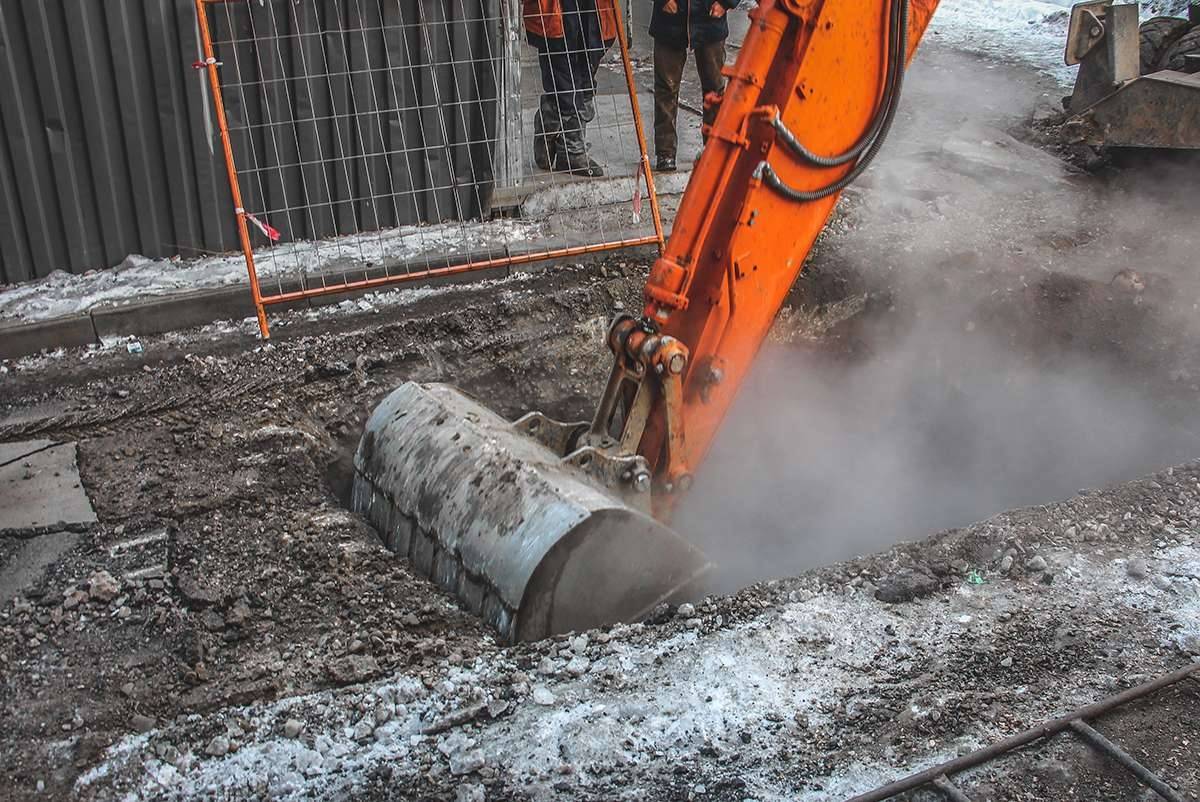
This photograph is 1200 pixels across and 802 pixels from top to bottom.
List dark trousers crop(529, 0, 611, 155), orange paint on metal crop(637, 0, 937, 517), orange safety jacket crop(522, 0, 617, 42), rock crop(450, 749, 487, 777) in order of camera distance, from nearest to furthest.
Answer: rock crop(450, 749, 487, 777), orange paint on metal crop(637, 0, 937, 517), orange safety jacket crop(522, 0, 617, 42), dark trousers crop(529, 0, 611, 155)

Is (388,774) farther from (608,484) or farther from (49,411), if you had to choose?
(49,411)

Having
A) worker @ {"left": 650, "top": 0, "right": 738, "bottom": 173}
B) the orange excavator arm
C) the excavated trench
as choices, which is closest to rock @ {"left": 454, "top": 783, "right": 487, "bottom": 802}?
the orange excavator arm

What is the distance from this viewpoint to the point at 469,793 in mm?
3240

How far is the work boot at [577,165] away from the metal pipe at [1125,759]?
5.46 metres

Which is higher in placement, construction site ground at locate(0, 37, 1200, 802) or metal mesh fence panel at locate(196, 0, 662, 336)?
metal mesh fence panel at locate(196, 0, 662, 336)

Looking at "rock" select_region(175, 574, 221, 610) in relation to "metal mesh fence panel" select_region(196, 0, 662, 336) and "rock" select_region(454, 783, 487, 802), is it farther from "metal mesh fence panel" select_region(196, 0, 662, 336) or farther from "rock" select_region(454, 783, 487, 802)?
"metal mesh fence panel" select_region(196, 0, 662, 336)

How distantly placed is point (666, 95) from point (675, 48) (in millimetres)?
343

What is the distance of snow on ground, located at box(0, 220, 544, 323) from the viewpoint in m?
6.42

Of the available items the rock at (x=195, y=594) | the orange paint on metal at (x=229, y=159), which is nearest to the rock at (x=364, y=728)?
the rock at (x=195, y=594)

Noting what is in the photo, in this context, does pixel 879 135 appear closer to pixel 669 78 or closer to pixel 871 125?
pixel 871 125

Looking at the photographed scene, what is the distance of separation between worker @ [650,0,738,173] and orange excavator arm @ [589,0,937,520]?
3.99 meters

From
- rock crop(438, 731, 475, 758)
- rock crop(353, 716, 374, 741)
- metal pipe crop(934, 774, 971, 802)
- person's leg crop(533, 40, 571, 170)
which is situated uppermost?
person's leg crop(533, 40, 571, 170)

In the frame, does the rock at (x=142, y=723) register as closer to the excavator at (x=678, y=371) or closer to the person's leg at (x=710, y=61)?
the excavator at (x=678, y=371)

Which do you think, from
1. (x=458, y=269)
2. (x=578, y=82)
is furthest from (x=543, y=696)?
(x=578, y=82)
